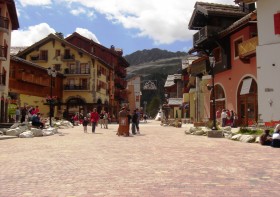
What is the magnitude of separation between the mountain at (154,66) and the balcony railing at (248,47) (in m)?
82.2

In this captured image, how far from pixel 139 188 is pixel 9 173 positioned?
3.10 meters

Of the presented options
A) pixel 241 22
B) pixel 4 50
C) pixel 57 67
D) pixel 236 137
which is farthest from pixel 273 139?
pixel 57 67

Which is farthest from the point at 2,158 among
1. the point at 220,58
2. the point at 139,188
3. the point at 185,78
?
the point at 185,78

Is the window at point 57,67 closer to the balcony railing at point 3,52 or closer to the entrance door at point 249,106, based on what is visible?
the balcony railing at point 3,52

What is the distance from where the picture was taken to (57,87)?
5209 cm

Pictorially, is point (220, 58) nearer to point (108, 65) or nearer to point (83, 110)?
point (83, 110)

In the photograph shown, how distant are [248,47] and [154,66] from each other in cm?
14547

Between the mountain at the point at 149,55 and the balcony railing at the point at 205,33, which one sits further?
the mountain at the point at 149,55

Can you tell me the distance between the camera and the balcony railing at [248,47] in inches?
918

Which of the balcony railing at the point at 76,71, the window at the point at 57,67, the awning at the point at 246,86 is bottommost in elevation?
the awning at the point at 246,86

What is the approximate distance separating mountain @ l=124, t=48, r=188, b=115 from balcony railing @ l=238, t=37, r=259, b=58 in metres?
82.2

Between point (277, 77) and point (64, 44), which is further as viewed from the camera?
point (64, 44)

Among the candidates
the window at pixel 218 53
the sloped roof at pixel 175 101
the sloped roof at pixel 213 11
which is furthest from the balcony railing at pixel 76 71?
the window at pixel 218 53

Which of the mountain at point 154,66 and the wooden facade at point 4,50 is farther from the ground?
the mountain at point 154,66
